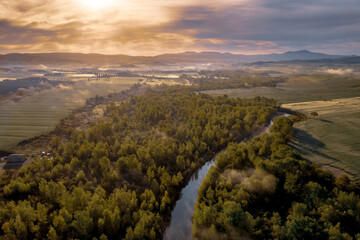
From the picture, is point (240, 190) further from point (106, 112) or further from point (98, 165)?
point (106, 112)

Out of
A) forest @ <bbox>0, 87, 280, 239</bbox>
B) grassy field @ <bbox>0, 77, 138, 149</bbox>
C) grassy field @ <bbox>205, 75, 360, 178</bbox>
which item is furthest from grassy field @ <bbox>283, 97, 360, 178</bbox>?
grassy field @ <bbox>0, 77, 138, 149</bbox>

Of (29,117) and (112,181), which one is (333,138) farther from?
(29,117)

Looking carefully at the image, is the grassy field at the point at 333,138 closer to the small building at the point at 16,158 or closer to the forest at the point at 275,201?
the forest at the point at 275,201

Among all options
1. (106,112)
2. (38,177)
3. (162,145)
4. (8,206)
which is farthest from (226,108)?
(8,206)

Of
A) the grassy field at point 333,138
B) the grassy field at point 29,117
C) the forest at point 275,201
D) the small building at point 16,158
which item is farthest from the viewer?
the grassy field at point 29,117

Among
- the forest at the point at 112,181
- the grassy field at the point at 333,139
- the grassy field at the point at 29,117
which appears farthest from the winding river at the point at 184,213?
the grassy field at the point at 29,117

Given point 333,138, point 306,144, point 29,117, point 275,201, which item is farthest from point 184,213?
point 29,117
